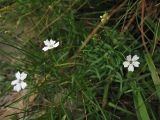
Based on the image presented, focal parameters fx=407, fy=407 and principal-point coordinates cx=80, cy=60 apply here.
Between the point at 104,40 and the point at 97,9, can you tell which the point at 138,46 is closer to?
the point at 104,40

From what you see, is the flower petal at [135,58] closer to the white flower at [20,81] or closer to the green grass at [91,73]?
the green grass at [91,73]

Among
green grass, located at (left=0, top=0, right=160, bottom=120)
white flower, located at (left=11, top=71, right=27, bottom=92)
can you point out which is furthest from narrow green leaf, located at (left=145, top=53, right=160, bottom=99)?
white flower, located at (left=11, top=71, right=27, bottom=92)

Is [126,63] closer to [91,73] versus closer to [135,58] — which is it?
[135,58]

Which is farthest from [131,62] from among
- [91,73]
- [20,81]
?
[20,81]

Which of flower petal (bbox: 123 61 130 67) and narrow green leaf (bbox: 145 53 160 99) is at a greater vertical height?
flower petal (bbox: 123 61 130 67)

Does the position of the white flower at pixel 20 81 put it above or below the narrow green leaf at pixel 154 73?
above

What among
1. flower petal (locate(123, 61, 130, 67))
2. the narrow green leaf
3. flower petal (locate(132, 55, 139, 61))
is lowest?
the narrow green leaf

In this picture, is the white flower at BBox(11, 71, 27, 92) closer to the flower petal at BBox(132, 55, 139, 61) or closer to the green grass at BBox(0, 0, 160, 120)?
the green grass at BBox(0, 0, 160, 120)

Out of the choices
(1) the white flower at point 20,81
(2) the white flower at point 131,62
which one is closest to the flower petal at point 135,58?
(2) the white flower at point 131,62
